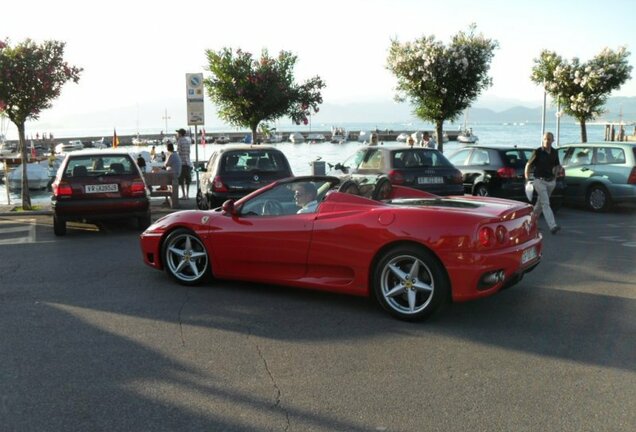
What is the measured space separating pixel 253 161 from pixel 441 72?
32.7ft

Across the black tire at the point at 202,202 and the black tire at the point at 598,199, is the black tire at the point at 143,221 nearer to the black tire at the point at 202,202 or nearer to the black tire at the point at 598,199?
the black tire at the point at 202,202

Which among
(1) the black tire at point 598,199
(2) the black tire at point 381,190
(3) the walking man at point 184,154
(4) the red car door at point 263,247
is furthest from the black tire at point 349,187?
(3) the walking man at point 184,154

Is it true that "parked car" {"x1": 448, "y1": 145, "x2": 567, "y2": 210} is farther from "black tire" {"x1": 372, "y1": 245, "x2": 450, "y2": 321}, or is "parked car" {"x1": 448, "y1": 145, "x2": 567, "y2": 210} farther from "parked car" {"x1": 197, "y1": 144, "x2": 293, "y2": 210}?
"black tire" {"x1": 372, "y1": 245, "x2": 450, "y2": 321}

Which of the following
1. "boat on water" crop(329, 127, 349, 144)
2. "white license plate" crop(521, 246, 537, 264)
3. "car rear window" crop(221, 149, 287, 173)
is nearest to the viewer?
"white license plate" crop(521, 246, 537, 264)

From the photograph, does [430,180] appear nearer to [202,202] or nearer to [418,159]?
[418,159]

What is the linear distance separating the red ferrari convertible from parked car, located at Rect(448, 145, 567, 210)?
Result: 785cm

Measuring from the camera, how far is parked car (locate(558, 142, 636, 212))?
45.4 ft

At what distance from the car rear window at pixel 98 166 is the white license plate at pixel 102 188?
0.26 m

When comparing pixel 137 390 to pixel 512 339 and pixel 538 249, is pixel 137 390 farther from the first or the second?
pixel 538 249

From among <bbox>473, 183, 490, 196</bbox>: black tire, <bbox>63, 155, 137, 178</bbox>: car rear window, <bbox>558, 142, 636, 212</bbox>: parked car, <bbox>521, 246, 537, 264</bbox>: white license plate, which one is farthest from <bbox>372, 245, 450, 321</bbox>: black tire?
<bbox>558, 142, 636, 212</bbox>: parked car

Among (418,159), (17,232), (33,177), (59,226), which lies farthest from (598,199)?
(33,177)

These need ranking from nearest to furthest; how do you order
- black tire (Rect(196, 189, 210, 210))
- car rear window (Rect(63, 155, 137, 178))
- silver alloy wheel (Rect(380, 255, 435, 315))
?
silver alloy wheel (Rect(380, 255, 435, 315))
car rear window (Rect(63, 155, 137, 178))
black tire (Rect(196, 189, 210, 210))

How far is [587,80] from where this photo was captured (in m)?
21.8

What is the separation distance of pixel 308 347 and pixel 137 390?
1399 millimetres
